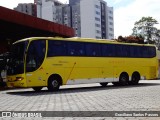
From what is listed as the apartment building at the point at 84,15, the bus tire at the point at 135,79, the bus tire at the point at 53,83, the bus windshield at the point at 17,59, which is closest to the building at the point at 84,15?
the apartment building at the point at 84,15

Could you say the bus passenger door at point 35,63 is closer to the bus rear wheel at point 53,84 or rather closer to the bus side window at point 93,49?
the bus rear wheel at point 53,84

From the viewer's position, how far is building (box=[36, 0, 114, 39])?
13138cm

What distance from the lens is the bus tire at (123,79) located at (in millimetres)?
26031

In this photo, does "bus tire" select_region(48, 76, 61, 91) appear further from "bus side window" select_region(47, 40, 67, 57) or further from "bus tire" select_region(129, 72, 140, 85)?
"bus tire" select_region(129, 72, 140, 85)

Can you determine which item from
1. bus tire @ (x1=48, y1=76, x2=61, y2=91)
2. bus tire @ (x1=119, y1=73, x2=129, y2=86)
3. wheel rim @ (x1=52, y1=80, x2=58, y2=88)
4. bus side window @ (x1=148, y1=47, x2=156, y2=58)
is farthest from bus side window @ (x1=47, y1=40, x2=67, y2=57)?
bus side window @ (x1=148, y1=47, x2=156, y2=58)

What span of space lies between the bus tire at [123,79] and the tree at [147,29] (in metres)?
63.8

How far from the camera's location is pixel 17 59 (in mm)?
19984

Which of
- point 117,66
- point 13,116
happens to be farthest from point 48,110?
point 117,66

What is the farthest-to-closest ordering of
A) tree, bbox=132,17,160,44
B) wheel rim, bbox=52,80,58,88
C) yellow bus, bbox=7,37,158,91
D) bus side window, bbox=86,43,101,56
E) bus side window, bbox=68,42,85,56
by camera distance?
A: tree, bbox=132,17,160,44
bus side window, bbox=86,43,101,56
bus side window, bbox=68,42,85,56
wheel rim, bbox=52,80,58,88
yellow bus, bbox=7,37,158,91

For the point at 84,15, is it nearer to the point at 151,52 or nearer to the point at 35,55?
the point at 151,52

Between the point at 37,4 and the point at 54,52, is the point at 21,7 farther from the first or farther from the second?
the point at 54,52

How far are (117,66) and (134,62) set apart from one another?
77.4 inches

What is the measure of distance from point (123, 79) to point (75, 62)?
203 inches

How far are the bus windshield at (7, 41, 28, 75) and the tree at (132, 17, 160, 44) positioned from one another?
71014 mm
